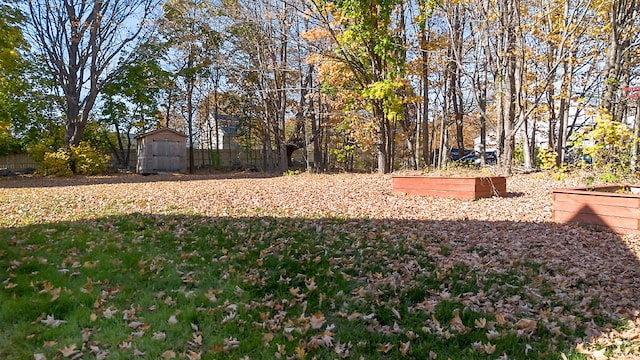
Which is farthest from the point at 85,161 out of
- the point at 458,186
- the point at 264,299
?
the point at 264,299

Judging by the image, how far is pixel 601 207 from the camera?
463 cm

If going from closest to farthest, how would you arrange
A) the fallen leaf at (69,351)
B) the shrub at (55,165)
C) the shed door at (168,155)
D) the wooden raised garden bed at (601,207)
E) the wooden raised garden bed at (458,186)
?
the fallen leaf at (69,351) < the wooden raised garden bed at (601,207) < the wooden raised garden bed at (458,186) < the shrub at (55,165) < the shed door at (168,155)

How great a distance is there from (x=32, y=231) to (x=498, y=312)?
196 inches

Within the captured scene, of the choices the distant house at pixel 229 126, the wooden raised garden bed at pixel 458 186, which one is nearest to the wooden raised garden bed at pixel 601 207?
the wooden raised garden bed at pixel 458 186

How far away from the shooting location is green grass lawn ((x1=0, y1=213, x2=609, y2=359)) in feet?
7.68

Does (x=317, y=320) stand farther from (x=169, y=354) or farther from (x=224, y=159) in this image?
(x=224, y=159)

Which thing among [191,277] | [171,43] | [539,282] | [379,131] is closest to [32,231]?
[191,277]

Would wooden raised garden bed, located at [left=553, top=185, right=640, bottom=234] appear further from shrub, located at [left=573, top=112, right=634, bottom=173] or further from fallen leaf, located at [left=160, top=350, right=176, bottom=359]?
fallen leaf, located at [left=160, top=350, right=176, bottom=359]

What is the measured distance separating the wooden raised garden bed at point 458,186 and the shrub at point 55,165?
41.8ft

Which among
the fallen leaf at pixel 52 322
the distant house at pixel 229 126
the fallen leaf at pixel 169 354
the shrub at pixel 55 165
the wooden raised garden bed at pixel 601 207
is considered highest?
the distant house at pixel 229 126

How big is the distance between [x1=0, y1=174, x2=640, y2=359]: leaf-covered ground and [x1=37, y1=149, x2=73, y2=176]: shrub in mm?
9764

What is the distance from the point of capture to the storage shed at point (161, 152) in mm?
16141

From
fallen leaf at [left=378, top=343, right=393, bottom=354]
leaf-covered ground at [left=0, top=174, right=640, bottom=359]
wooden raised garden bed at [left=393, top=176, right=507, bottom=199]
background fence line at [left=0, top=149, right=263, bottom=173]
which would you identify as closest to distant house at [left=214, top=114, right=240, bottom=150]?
background fence line at [left=0, top=149, right=263, bottom=173]

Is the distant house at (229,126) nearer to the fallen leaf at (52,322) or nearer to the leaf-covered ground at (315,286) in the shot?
the leaf-covered ground at (315,286)
